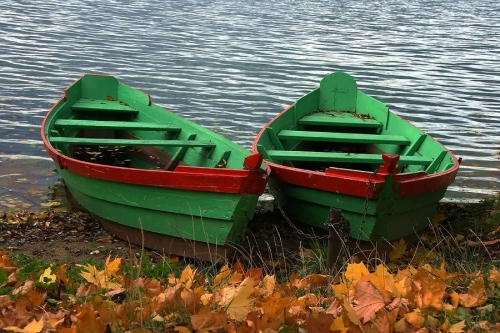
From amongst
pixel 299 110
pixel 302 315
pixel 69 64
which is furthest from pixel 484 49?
pixel 302 315

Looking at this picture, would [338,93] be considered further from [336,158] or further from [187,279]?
[187,279]

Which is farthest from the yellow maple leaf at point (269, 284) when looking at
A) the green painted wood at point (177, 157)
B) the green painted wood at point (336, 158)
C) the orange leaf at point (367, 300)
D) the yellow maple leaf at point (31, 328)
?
the green painted wood at point (177, 157)

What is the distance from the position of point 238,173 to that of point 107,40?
57.3 ft

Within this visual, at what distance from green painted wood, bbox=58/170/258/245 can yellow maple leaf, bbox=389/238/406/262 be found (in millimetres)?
1327

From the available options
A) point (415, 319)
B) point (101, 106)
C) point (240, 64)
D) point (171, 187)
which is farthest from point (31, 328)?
point (240, 64)

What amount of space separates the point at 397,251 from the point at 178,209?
6.46ft

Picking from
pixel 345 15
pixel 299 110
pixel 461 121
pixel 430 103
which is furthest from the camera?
pixel 345 15

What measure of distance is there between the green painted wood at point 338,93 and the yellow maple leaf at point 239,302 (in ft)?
22.4

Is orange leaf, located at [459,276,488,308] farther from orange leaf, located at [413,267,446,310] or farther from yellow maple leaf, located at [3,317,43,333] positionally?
yellow maple leaf, located at [3,317,43,333]

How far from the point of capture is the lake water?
12367 millimetres

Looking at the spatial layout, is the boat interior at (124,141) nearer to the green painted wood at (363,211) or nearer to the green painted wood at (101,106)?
the green painted wood at (101,106)

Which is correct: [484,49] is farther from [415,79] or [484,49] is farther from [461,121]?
[461,121]

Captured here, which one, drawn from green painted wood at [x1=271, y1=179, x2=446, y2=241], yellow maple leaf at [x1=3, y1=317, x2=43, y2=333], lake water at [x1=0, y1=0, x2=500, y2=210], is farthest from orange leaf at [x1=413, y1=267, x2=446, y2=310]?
lake water at [x1=0, y1=0, x2=500, y2=210]

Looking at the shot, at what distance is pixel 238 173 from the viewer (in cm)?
638
